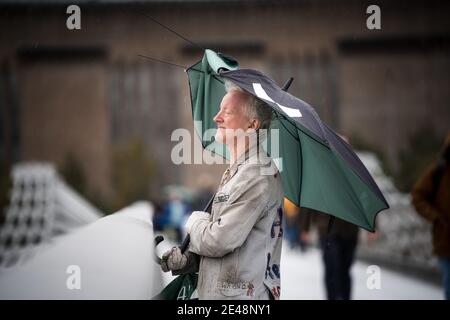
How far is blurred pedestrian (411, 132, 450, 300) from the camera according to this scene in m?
5.43

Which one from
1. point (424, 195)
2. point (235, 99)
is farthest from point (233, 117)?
point (424, 195)

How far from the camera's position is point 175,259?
9.00 ft

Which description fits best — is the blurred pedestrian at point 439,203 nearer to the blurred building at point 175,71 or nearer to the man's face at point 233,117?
the man's face at point 233,117

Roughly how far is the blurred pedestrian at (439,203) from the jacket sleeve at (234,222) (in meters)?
3.18

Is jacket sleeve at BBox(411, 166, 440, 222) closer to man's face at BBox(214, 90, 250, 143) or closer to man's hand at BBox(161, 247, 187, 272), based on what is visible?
man's face at BBox(214, 90, 250, 143)

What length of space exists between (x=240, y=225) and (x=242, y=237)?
0.04 metres

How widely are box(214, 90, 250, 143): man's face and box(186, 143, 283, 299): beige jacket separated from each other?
0.49ft

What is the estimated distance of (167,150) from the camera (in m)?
54.2

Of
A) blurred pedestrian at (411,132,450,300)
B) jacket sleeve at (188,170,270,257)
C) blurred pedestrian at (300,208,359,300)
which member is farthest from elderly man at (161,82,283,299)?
blurred pedestrian at (300,208,359,300)

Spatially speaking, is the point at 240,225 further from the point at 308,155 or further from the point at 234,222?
the point at 308,155

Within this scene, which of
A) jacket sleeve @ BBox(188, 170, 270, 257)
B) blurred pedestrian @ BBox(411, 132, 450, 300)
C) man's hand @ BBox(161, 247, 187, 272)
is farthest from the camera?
blurred pedestrian @ BBox(411, 132, 450, 300)

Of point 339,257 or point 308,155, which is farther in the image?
point 339,257

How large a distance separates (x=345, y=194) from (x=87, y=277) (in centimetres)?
113

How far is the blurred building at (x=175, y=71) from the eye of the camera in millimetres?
50688
